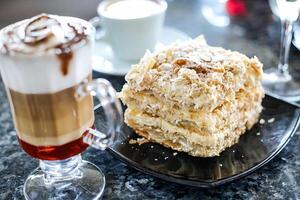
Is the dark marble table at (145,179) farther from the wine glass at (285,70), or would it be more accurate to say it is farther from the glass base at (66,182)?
the wine glass at (285,70)

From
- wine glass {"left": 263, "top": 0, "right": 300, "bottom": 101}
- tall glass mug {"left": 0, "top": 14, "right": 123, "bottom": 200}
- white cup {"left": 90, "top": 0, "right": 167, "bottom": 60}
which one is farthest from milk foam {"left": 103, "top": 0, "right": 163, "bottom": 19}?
tall glass mug {"left": 0, "top": 14, "right": 123, "bottom": 200}

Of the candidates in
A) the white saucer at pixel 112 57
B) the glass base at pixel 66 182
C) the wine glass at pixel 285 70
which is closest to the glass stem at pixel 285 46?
the wine glass at pixel 285 70

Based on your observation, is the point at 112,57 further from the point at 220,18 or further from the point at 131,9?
the point at 220,18

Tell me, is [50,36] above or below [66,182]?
above

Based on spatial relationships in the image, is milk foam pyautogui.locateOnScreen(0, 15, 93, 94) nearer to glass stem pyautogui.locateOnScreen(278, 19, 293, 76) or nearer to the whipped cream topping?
the whipped cream topping

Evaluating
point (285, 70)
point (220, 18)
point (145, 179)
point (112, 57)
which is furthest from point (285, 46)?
point (145, 179)

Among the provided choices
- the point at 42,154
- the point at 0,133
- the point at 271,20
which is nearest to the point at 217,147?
the point at 42,154
